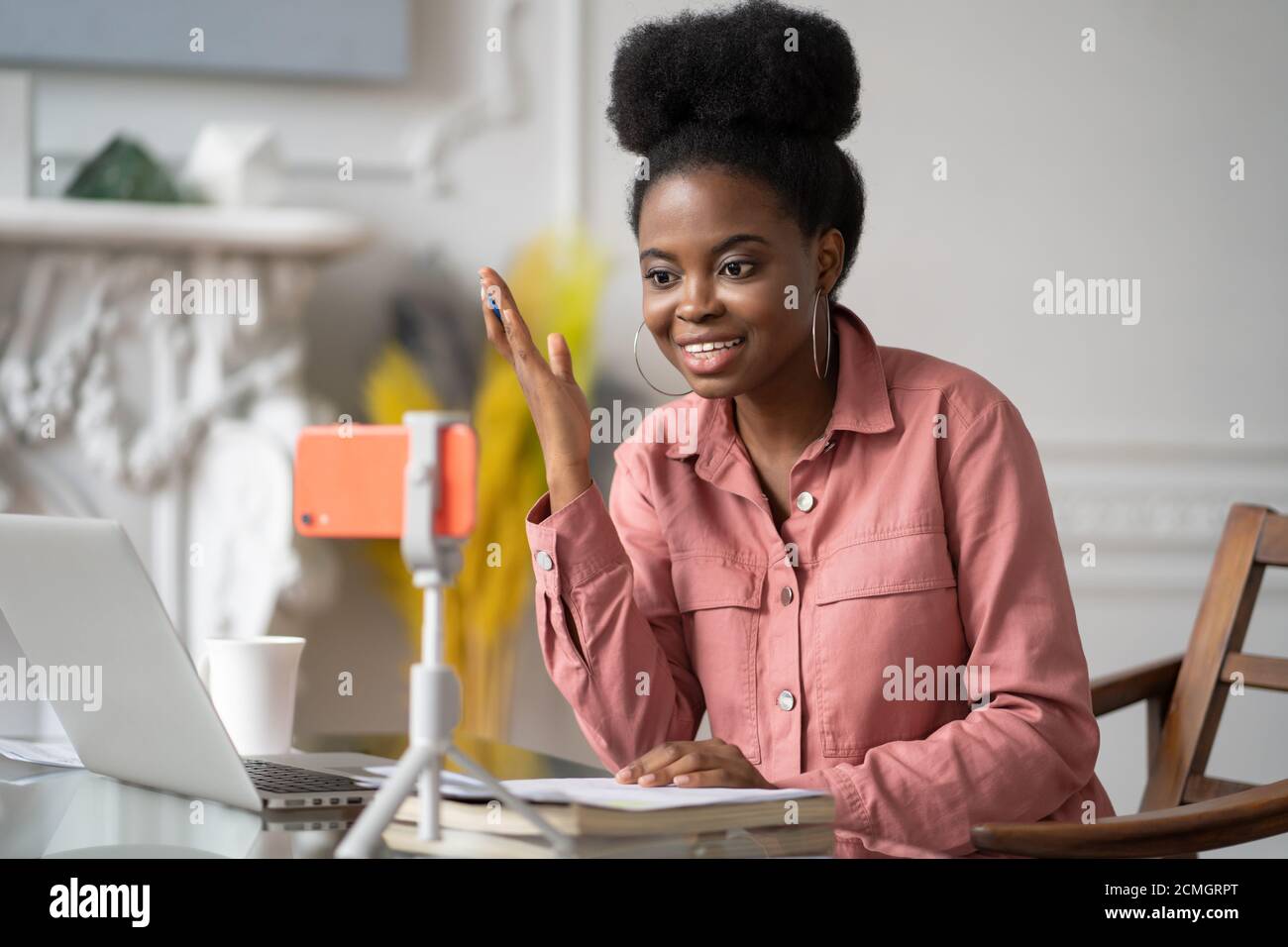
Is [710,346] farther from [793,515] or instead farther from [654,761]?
[654,761]

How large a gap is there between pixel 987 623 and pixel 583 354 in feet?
4.71

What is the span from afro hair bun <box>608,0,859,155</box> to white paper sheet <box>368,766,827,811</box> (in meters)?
0.69

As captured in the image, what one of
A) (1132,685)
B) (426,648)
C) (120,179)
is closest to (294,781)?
(426,648)

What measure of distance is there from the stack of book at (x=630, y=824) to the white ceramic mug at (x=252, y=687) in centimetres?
38

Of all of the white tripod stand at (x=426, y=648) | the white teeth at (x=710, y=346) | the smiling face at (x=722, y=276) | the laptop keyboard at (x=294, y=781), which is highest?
the smiling face at (x=722, y=276)

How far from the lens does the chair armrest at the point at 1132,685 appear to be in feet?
5.17

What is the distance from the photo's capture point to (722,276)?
1286 millimetres

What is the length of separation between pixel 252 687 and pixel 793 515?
526 mm

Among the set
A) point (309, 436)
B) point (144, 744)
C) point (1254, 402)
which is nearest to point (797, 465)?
point (144, 744)

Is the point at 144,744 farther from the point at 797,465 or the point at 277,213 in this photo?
the point at 277,213

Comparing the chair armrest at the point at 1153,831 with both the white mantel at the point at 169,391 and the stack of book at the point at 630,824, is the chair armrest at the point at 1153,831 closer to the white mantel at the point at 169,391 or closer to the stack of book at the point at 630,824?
the stack of book at the point at 630,824

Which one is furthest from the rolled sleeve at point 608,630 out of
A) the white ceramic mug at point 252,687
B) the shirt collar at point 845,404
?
the white ceramic mug at point 252,687

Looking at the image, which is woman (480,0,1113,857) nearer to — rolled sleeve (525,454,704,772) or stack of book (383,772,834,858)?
rolled sleeve (525,454,704,772)

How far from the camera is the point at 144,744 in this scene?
938mm
